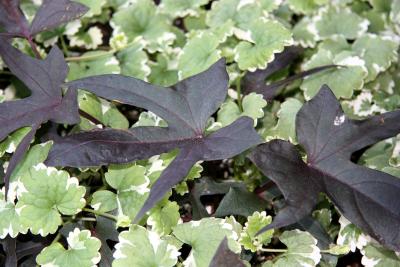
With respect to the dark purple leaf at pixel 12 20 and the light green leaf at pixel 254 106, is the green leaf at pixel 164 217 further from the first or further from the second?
the dark purple leaf at pixel 12 20

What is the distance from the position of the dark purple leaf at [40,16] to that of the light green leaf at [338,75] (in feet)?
2.12

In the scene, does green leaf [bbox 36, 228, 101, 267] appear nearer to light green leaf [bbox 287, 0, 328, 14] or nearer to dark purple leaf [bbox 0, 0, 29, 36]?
dark purple leaf [bbox 0, 0, 29, 36]

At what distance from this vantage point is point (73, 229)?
4.18 feet

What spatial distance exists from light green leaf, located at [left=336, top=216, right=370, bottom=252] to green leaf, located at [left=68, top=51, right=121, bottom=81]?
0.76 m

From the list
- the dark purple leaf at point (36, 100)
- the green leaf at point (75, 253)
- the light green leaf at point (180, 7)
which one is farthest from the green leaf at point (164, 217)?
the light green leaf at point (180, 7)

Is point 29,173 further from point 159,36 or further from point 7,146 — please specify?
point 159,36

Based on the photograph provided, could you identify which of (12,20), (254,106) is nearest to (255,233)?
(254,106)

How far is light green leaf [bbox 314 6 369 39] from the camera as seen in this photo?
179 centimetres

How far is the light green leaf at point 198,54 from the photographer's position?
1.58 m

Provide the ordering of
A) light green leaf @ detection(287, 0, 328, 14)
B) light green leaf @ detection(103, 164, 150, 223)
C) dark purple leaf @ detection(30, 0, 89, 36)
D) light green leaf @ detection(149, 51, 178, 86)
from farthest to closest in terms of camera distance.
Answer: light green leaf @ detection(287, 0, 328, 14) → light green leaf @ detection(149, 51, 178, 86) → dark purple leaf @ detection(30, 0, 89, 36) → light green leaf @ detection(103, 164, 150, 223)

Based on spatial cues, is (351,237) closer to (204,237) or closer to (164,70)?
(204,237)

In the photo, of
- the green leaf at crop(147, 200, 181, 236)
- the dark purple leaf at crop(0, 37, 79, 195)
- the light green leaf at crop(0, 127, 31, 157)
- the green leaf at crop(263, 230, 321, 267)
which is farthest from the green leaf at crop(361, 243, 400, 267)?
the light green leaf at crop(0, 127, 31, 157)

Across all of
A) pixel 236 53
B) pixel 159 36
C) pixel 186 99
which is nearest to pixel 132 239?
pixel 186 99

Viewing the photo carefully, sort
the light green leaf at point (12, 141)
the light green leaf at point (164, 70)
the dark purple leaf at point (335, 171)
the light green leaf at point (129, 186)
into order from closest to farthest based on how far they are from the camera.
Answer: the dark purple leaf at point (335, 171) → the light green leaf at point (129, 186) → the light green leaf at point (12, 141) → the light green leaf at point (164, 70)
